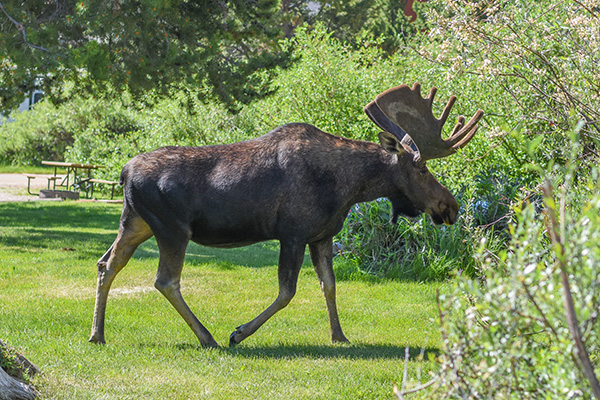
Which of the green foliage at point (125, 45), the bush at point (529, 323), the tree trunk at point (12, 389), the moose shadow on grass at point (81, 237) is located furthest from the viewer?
the green foliage at point (125, 45)

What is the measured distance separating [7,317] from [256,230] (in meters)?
2.82

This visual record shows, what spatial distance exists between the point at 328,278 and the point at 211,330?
124 centimetres

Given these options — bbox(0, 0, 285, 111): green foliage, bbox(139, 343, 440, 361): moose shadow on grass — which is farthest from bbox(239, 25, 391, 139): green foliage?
bbox(139, 343, 440, 361): moose shadow on grass

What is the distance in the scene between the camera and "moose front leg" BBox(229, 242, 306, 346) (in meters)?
6.25

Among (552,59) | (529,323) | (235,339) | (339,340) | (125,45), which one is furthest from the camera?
(125,45)

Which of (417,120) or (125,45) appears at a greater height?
(125,45)

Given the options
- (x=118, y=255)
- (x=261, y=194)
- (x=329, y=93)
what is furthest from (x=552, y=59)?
(x=329, y=93)

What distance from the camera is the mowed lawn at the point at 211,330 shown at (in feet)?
17.4

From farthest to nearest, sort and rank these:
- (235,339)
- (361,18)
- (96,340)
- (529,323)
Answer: (361,18) → (96,340) → (235,339) → (529,323)

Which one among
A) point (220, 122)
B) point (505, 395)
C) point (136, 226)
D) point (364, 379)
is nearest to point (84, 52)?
point (220, 122)

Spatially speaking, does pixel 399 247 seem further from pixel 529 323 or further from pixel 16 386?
pixel 529 323

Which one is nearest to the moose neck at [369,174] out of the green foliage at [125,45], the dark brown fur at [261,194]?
the dark brown fur at [261,194]

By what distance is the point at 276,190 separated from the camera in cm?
625

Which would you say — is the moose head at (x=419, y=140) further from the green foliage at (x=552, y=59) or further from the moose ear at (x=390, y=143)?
the green foliage at (x=552, y=59)
